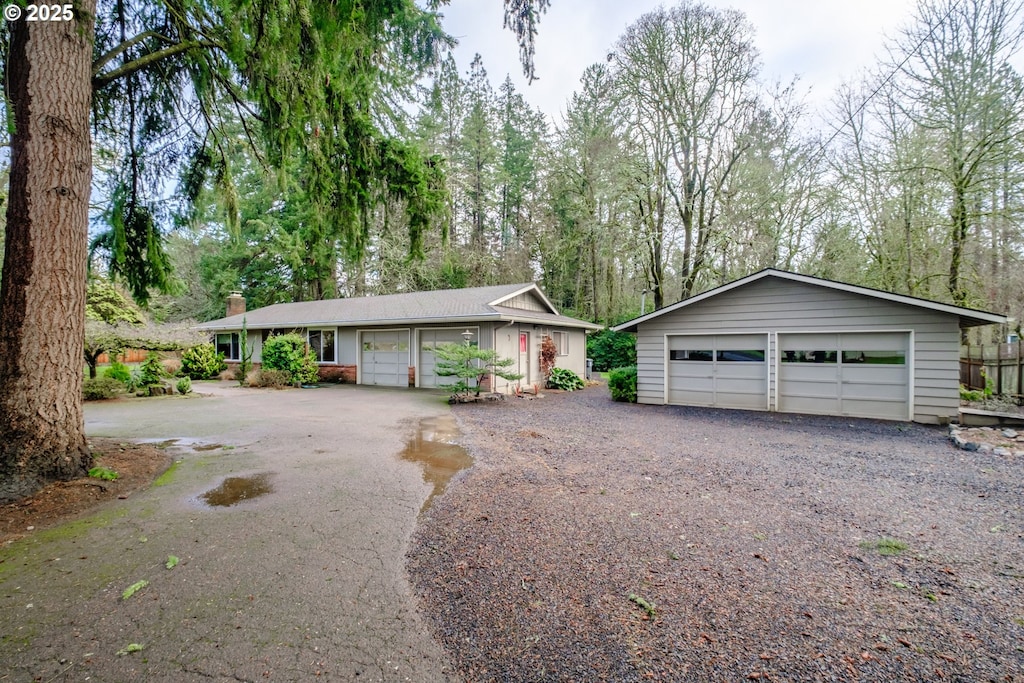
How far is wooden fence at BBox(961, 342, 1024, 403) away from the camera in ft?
34.1

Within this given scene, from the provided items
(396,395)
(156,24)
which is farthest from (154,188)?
(396,395)

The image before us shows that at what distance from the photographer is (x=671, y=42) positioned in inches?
614

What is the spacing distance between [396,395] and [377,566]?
1015 centimetres

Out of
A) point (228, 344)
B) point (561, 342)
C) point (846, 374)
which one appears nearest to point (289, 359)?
point (228, 344)

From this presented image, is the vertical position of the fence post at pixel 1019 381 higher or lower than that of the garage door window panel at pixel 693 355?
lower

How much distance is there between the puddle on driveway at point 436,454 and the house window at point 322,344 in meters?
9.67

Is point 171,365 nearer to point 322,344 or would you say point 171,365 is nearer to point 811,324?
point 322,344

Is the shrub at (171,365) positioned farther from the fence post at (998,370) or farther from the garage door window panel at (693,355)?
the fence post at (998,370)

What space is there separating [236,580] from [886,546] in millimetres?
4566

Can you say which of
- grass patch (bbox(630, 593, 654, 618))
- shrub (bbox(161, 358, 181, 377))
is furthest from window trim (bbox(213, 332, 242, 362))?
grass patch (bbox(630, 593, 654, 618))

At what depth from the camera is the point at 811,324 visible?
365 inches

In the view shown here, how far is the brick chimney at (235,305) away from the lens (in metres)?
19.7

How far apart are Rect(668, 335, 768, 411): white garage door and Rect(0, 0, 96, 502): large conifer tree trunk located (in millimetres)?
10784

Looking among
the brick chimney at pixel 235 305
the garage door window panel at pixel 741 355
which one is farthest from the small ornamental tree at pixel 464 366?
the brick chimney at pixel 235 305
